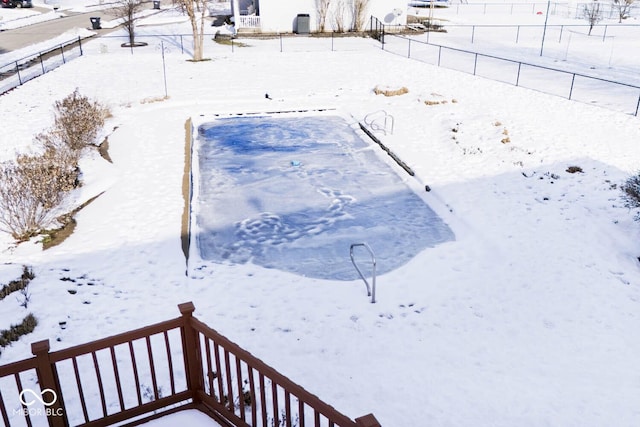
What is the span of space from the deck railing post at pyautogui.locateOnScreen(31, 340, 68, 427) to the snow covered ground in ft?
9.65

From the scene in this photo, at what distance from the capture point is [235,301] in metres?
9.51

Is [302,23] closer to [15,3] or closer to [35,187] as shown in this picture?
[35,187]

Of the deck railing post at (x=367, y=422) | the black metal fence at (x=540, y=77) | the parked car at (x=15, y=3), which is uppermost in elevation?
the parked car at (x=15, y=3)

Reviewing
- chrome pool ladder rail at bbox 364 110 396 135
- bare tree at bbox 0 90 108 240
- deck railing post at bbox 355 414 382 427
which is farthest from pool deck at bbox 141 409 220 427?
chrome pool ladder rail at bbox 364 110 396 135

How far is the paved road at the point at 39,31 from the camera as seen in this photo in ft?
120

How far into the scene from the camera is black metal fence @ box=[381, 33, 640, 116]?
21.4m

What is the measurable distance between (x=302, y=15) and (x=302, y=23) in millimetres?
619

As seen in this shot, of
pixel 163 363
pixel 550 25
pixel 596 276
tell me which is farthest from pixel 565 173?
pixel 550 25

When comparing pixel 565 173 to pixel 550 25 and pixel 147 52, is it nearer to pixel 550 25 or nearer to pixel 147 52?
pixel 147 52

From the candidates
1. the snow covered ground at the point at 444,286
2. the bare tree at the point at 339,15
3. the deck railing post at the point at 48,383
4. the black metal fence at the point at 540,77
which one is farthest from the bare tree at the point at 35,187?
the bare tree at the point at 339,15

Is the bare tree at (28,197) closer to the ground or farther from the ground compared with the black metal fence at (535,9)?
closer to the ground

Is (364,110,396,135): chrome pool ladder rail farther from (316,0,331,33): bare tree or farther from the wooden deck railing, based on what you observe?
(316,0,331,33): bare tree

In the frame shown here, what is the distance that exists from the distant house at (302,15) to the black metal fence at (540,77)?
20.5 ft

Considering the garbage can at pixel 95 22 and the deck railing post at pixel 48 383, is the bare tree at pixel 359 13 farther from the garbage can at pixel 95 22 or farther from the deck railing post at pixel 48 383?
the deck railing post at pixel 48 383
